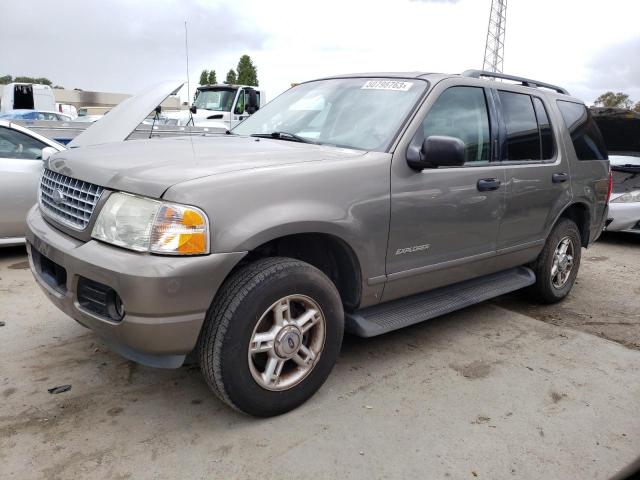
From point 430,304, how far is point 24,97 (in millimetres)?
26756

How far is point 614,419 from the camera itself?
9.52 ft

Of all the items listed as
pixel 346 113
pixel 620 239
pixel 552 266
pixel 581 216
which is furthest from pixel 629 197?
pixel 346 113

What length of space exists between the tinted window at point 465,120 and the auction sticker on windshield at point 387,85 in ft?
0.76

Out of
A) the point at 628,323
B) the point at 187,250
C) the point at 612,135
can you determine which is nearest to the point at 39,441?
the point at 187,250

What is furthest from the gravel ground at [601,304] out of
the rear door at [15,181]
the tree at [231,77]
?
the tree at [231,77]

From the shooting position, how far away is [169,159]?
8.87 ft

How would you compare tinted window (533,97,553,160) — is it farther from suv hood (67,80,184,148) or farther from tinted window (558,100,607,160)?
suv hood (67,80,184,148)

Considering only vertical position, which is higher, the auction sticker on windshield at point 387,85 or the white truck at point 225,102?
the white truck at point 225,102

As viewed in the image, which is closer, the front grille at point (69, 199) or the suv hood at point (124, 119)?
the front grille at point (69, 199)

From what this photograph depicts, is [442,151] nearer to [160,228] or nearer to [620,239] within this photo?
[160,228]

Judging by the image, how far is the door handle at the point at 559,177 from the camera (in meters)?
4.28

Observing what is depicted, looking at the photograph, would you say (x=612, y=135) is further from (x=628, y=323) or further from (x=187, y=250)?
(x=187, y=250)

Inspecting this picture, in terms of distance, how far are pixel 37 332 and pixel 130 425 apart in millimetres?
1450

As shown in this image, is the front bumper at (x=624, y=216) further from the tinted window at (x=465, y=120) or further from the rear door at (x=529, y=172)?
the tinted window at (x=465, y=120)
